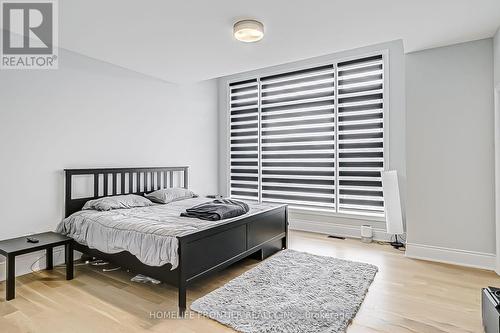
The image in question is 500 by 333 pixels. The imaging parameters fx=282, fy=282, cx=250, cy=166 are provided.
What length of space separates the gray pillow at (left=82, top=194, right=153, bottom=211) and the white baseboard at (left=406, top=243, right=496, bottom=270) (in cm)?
354

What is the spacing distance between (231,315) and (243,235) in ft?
3.14

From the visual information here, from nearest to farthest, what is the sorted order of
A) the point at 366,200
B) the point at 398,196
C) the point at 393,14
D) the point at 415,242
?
the point at 393,14, the point at 415,242, the point at 398,196, the point at 366,200

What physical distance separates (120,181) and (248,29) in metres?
2.71

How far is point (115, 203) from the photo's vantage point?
11.4 feet

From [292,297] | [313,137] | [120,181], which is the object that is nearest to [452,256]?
[292,297]

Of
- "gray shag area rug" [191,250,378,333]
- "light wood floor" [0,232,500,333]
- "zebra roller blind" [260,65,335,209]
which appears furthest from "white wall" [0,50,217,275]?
"gray shag area rug" [191,250,378,333]

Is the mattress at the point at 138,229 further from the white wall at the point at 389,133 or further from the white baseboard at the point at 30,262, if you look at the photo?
the white wall at the point at 389,133

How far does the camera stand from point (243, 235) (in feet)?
10.0

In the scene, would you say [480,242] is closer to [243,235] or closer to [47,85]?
[243,235]

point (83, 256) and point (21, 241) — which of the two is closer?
point (21, 241)

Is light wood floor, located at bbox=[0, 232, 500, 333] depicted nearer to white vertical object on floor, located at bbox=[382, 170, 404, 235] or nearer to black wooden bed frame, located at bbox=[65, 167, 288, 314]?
black wooden bed frame, located at bbox=[65, 167, 288, 314]

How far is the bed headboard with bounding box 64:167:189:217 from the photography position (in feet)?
11.2

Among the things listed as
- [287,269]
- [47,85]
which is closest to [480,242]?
[287,269]

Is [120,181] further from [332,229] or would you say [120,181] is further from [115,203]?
[332,229]
